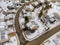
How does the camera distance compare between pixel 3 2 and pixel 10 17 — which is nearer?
pixel 10 17

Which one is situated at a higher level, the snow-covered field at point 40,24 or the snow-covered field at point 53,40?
the snow-covered field at point 40,24

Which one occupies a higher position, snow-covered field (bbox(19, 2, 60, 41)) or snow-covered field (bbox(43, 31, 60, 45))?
snow-covered field (bbox(19, 2, 60, 41))

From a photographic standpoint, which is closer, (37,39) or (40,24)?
(37,39)

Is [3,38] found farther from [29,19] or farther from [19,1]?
[19,1]

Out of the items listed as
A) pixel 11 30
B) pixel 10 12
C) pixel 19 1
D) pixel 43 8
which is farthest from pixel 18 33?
pixel 19 1

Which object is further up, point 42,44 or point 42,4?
point 42,4

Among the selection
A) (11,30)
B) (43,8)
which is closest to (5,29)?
(11,30)

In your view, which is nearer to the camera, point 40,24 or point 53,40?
point 53,40

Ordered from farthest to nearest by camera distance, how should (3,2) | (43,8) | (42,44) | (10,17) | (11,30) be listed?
(3,2) < (43,8) < (10,17) < (11,30) < (42,44)

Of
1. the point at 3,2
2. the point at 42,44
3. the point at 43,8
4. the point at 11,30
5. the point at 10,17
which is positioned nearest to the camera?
the point at 42,44
